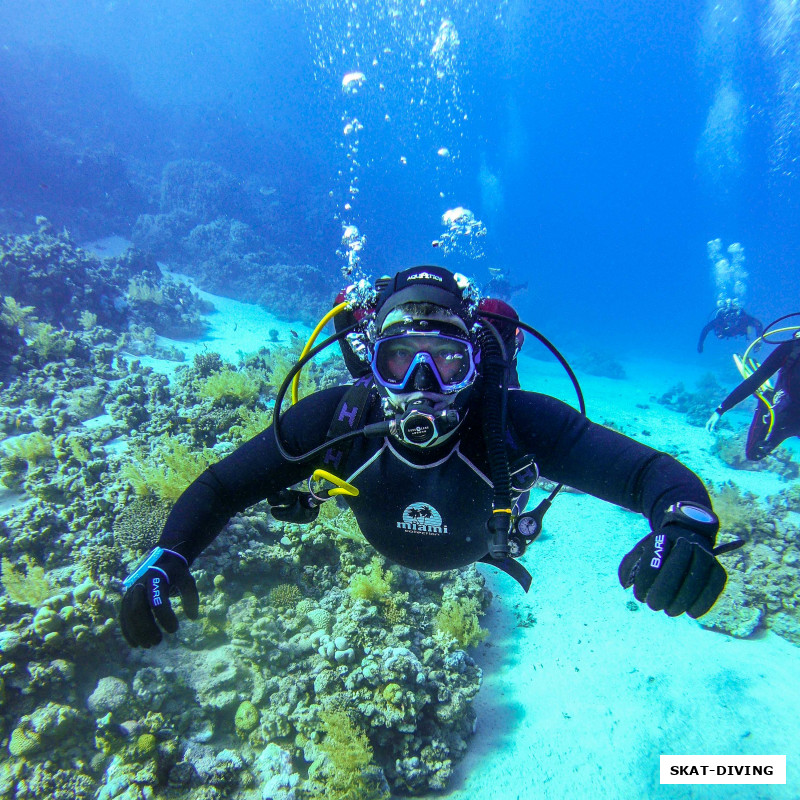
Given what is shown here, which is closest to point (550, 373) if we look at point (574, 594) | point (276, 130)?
point (574, 594)

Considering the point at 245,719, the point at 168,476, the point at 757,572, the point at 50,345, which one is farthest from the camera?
the point at 50,345

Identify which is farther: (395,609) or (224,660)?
(395,609)

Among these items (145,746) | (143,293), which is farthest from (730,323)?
(143,293)

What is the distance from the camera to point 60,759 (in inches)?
114

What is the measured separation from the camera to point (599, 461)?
2256mm

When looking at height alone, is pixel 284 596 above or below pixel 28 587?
above

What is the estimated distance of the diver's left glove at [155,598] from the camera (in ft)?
6.28

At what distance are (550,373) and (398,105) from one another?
75.0 meters

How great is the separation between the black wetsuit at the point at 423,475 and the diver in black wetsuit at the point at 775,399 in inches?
243

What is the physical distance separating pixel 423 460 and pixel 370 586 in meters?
2.44

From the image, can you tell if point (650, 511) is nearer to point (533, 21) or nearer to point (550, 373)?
point (550, 373)

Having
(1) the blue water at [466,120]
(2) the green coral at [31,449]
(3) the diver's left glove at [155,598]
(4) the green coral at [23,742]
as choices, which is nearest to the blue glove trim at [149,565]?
(3) the diver's left glove at [155,598]

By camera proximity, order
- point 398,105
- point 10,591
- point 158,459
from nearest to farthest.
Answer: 1. point 10,591
2. point 158,459
3. point 398,105

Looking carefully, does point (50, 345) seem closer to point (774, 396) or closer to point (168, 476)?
point (168, 476)
